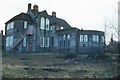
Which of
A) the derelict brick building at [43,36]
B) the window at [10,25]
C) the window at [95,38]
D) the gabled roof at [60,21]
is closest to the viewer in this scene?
the derelict brick building at [43,36]

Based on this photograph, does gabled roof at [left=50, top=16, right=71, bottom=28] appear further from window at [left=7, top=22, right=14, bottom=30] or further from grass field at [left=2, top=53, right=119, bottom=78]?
grass field at [left=2, top=53, right=119, bottom=78]

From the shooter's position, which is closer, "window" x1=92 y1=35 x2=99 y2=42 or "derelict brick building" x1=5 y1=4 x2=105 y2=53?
Result: "derelict brick building" x1=5 y1=4 x2=105 y2=53

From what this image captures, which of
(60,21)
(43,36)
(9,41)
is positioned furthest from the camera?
(60,21)

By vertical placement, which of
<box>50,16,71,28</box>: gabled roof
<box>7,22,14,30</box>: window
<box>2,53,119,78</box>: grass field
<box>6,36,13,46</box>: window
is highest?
<box>50,16,71,28</box>: gabled roof

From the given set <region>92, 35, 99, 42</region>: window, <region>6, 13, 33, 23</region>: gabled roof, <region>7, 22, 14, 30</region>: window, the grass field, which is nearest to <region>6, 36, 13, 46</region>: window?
<region>7, 22, 14, 30</region>: window

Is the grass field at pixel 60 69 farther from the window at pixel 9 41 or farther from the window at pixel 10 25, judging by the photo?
the window at pixel 10 25

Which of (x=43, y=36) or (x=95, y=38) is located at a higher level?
(x=43, y=36)

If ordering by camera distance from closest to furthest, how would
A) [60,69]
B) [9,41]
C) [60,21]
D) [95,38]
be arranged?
[60,69], [95,38], [9,41], [60,21]

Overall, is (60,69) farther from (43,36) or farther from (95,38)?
(95,38)

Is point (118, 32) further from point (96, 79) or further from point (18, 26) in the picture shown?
point (18, 26)

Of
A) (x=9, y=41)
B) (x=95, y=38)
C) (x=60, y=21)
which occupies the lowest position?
(x=9, y=41)

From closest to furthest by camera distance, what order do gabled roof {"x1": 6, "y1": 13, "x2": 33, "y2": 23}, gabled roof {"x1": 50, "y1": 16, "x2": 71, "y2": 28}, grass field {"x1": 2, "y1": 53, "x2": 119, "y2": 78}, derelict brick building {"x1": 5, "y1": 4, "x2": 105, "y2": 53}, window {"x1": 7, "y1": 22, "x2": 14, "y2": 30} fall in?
grass field {"x1": 2, "y1": 53, "x2": 119, "y2": 78} < derelict brick building {"x1": 5, "y1": 4, "x2": 105, "y2": 53} < gabled roof {"x1": 6, "y1": 13, "x2": 33, "y2": 23} < window {"x1": 7, "y1": 22, "x2": 14, "y2": 30} < gabled roof {"x1": 50, "y1": 16, "x2": 71, "y2": 28}

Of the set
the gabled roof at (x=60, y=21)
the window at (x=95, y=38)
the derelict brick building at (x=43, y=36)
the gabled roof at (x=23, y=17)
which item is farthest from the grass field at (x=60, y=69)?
the gabled roof at (x=60, y=21)

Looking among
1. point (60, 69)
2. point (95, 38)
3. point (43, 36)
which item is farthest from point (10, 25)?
point (60, 69)
